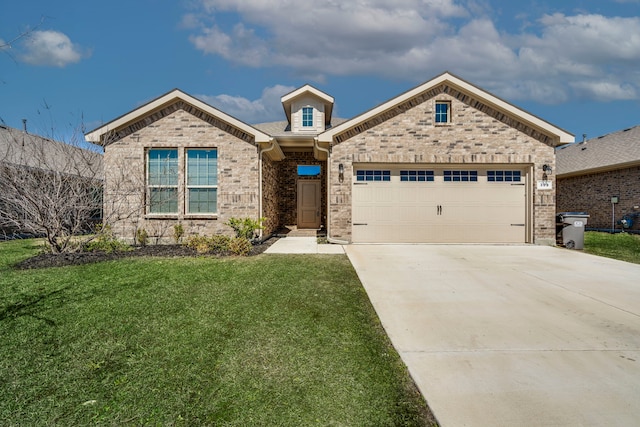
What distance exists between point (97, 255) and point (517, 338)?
28.4 ft

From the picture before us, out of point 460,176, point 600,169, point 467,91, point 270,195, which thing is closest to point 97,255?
point 270,195

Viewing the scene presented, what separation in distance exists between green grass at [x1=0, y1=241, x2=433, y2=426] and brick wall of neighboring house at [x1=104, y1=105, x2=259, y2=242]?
15.9 ft

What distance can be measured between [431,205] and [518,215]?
2.93 m

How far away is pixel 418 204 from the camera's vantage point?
10562 millimetres

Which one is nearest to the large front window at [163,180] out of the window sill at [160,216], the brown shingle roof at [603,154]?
the window sill at [160,216]

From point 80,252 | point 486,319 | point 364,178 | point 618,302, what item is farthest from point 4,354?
point 364,178

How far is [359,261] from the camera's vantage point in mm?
7516

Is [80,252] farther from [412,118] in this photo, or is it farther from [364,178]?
[412,118]

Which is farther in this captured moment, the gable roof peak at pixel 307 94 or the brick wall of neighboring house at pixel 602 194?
the brick wall of neighboring house at pixel 602 194

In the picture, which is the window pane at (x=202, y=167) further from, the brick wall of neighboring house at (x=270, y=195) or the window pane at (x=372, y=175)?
the window pane at (x=372, y=175)

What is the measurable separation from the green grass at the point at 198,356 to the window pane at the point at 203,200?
5058 mm

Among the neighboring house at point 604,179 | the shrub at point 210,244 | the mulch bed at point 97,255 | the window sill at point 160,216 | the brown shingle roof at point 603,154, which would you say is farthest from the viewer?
the brown shingle roof at point 603,154

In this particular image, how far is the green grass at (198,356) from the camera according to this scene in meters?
2.25

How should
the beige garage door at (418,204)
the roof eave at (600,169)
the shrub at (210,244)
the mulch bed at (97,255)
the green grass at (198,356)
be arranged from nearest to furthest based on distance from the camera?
the green grass at (198,356), the mulch bed at (97,255), the shrub at (210,244), the beige garage door at (418,204), the roof eave at (600,169)
